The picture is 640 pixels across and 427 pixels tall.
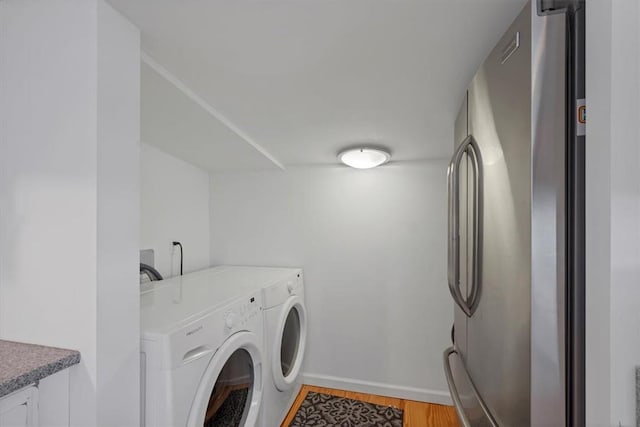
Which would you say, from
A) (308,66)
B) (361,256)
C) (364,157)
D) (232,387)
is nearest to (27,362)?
(232,387)

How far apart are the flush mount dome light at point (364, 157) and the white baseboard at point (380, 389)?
165cm

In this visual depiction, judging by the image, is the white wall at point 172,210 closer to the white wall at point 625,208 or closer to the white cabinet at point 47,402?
the white cabinet at point 47,402

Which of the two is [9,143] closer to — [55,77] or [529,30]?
[55,77]

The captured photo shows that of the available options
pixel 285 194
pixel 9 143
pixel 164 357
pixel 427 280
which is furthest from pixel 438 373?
pixel 9 143

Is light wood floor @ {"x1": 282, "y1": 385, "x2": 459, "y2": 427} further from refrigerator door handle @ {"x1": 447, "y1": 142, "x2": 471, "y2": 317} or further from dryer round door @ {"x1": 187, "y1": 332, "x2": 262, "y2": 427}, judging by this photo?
refrigerator door handle @ {"x1": 447, "y1": 142, "x2": 471, "y2": 317}

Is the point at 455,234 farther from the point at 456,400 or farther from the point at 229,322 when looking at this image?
the point at 229,322

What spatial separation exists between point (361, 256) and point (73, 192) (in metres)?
1.81

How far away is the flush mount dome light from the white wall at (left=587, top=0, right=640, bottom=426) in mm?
1335

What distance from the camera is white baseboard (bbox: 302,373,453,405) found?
2.12 m

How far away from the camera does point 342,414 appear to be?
198 cm

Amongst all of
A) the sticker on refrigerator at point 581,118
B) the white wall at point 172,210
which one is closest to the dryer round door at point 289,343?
the white wall at point 172,210

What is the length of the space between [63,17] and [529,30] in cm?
115

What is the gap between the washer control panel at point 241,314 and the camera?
3.96 feet

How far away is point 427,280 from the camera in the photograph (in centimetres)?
215
